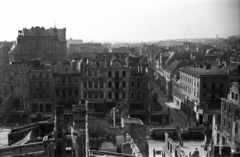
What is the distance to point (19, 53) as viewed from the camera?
323ft

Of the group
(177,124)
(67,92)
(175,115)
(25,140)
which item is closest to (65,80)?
(67,92)

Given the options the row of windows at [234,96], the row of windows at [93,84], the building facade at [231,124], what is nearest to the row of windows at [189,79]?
the building facade at [231,124]

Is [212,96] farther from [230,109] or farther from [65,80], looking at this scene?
[65,80]

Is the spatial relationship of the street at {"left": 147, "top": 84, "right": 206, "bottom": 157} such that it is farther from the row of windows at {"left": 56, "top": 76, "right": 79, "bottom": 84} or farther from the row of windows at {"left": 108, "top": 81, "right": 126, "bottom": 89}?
the row of windows at {"left": 56, "top": 76, "right": 79, "bottom": 84}

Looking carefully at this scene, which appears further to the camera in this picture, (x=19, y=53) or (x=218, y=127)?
(x=19, y=53)

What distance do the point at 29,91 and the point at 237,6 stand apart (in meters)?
56.9

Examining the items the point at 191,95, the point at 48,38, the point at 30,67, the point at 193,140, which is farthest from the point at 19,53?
the point at 193,140

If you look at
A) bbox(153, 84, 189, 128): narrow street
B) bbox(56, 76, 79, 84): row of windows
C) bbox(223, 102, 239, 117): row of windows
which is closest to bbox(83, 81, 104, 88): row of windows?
bbox(56, 76, 79, 84): row of windows

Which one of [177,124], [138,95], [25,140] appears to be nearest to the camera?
[25,140]

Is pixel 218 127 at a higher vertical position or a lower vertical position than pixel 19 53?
lower

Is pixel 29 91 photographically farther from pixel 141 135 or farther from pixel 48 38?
pixel 141 135

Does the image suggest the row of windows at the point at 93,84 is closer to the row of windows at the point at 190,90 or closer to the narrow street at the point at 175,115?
the narrow street at the point at 175,115

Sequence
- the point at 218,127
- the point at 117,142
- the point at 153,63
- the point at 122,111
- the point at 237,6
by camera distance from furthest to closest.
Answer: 1. the point at 153,63
2. the point at 218,127
3. the point at 122,111
4. the point at 117,142
5. the point at 237,6

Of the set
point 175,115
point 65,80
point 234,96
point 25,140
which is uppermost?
point 65,80
